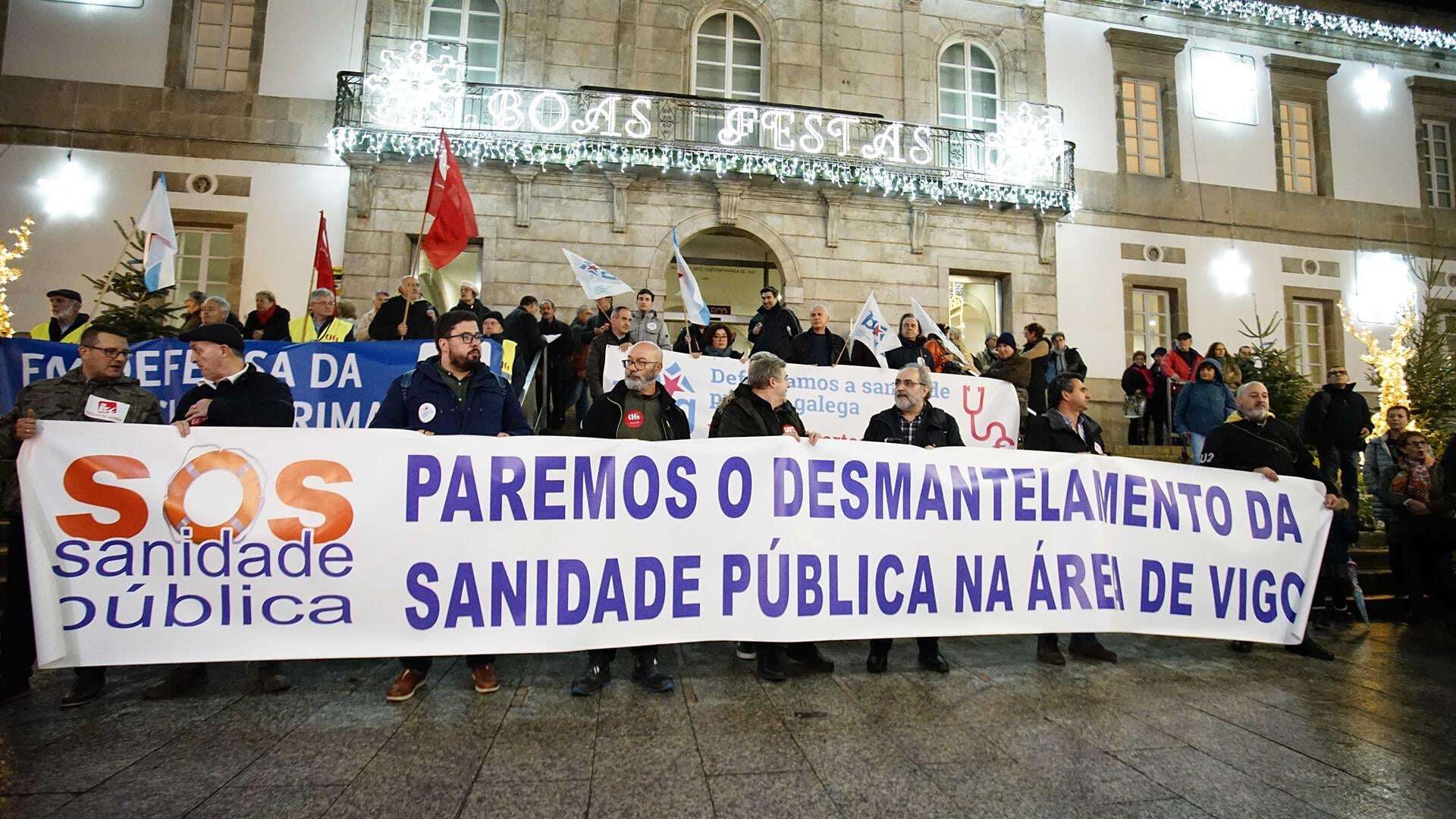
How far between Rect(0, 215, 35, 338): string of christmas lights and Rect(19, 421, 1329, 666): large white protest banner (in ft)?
34.5

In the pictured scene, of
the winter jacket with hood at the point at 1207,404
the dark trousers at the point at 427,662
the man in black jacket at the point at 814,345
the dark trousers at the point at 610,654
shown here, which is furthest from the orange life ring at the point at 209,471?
the winter jacket with hood at the point at 1207,404

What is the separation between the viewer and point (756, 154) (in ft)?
40.0

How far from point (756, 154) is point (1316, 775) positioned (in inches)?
450

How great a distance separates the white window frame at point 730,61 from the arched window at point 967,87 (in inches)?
149

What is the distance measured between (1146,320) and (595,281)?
497 inches

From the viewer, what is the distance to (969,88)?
13984 millimetres

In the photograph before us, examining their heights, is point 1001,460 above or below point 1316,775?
above

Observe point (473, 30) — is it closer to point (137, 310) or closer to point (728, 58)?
point (728, 58)

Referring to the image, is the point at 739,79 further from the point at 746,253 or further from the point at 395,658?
the point at 395,658

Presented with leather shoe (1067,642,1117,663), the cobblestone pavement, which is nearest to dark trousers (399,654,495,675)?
the cobblestone pavement

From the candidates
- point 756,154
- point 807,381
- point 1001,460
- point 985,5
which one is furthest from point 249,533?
point 985,5

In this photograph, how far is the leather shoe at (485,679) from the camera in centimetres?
342

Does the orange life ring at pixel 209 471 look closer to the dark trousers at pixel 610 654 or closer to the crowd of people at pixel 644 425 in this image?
the crowd of people at pixel 644 425

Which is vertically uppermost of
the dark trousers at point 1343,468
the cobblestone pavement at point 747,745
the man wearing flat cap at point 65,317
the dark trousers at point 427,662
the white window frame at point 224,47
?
the white window frame at point 224,47
